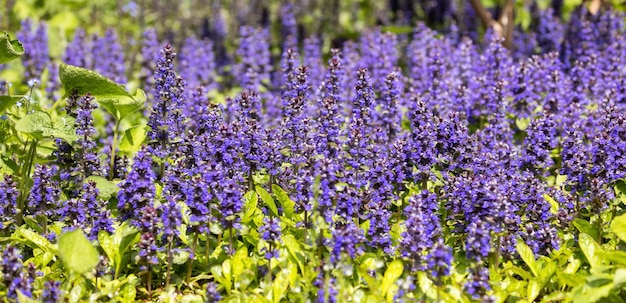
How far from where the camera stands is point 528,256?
5250 mm

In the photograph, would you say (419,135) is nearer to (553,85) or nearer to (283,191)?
(283,191)

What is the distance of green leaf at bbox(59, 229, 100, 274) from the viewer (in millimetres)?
4605

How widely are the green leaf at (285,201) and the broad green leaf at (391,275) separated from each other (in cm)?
106

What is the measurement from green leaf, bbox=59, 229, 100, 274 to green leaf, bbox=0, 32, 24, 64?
2235 millimetres

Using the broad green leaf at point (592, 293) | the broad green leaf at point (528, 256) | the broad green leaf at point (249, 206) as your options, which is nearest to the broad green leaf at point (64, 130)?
the broad green leaf at point (249, 206)

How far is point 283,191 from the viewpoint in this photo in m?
5.76

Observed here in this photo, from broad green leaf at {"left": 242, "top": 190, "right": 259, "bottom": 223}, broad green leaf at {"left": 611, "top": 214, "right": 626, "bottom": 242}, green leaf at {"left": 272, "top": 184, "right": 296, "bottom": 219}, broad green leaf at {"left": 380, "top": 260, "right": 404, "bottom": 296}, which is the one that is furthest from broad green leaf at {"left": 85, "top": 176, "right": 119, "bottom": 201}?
broad green leaf at {"left": 611, "top": 214, "right": 626, "bottom": 242}

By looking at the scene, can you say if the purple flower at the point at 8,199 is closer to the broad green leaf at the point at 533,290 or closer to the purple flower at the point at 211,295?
the purple flower at the point at 211,295

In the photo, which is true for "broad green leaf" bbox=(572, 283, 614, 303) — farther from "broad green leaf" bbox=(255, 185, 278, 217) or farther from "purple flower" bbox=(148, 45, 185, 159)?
"purple flower" bbox=(148, 45, 185, 159)

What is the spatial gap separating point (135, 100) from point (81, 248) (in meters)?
1.89

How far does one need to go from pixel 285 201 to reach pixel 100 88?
182cm

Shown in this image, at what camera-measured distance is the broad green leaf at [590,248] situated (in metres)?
5.18

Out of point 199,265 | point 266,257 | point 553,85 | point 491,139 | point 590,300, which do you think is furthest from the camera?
point 553,85

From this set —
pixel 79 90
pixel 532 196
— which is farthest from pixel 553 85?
pixel 79 90
